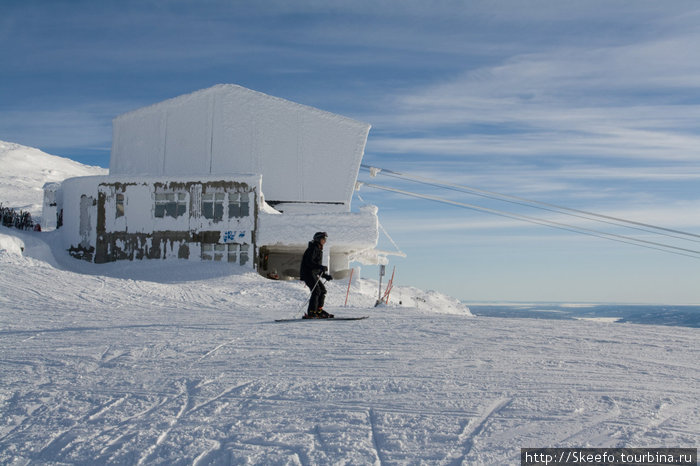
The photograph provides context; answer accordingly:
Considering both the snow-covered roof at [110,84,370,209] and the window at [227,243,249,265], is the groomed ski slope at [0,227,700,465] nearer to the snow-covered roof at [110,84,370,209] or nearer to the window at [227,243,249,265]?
the window at [227,243,249,265]

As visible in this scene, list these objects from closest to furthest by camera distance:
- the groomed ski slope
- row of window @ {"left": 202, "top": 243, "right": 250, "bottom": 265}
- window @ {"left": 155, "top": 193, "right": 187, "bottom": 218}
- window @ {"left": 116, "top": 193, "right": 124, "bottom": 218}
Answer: the groomed ski slope → row of window @ {"left": 202, "top": 243, "right": 250, "bottom": 265} → window @ {"left": 155, "top": 193, "right": 187, "bottom": 218} → window @ {"left": 116, "top": 193, "right": 124, "bottom": 218}

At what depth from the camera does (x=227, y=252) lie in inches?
1129

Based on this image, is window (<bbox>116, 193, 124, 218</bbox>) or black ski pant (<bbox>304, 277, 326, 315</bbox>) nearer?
black ski pant (<bbox>304, 277, 326, 315</bbox>)

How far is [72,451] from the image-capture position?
4965 mm

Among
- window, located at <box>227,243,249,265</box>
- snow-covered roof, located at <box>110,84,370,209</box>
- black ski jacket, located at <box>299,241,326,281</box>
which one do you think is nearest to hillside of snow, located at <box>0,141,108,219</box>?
snow-covered roof, located at <box>110,84,370,209</box>

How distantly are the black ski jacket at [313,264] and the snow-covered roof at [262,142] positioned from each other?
20174 millimetres

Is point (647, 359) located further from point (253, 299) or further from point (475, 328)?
point (253, 299)

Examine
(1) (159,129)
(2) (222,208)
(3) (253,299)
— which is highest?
(1) (159,129)

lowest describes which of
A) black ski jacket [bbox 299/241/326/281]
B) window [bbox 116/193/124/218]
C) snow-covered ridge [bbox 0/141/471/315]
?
snow-covered ridge [bbox 0/141/471/315]

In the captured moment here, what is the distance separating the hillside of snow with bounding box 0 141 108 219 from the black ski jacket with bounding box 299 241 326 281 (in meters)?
42.4

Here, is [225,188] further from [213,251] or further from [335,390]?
[335,390]

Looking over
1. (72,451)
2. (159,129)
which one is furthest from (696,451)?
(159,129)

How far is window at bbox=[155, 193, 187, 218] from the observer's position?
29.2 meters

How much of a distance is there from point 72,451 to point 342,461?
2.28 meters
